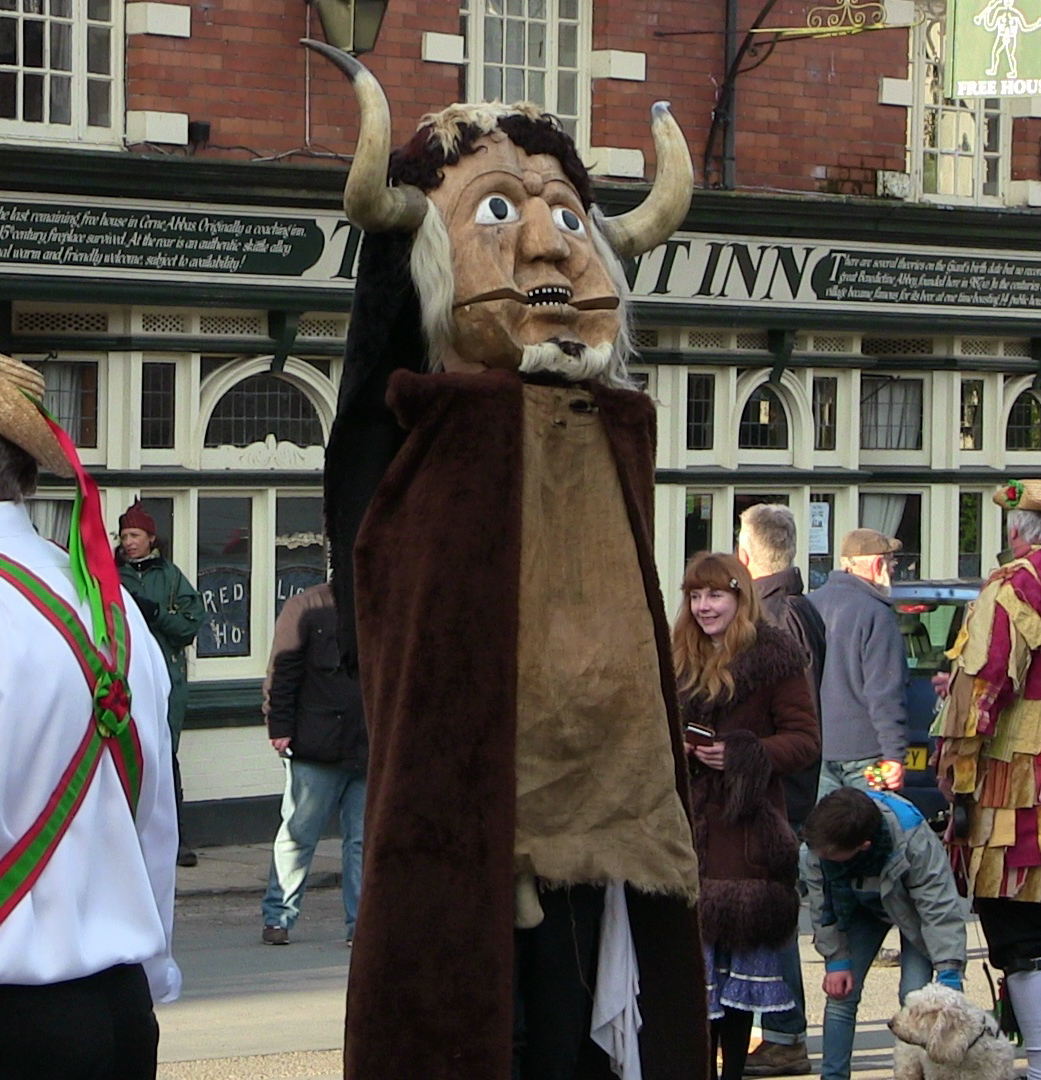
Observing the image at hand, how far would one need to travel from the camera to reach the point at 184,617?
457 inches

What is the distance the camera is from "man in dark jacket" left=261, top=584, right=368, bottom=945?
391 inches

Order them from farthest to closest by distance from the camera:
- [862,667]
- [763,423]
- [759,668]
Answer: [763,423]
[862,667]
[759,668]

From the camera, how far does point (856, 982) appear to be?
7.05 m

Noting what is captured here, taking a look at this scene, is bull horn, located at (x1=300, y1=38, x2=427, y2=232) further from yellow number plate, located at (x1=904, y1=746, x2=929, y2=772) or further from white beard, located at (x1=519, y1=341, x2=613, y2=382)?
yellow number plate, located at (x1=904, y1=746, x2=929, y2=772)

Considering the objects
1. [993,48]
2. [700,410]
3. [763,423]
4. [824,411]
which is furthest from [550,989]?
[824,411]

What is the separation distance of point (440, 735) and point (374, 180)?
3.65 feet

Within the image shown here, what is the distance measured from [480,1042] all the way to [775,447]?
11.7 metres

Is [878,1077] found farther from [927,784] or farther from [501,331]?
[927,784]

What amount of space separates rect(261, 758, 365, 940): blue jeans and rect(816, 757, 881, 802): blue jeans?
205 cm

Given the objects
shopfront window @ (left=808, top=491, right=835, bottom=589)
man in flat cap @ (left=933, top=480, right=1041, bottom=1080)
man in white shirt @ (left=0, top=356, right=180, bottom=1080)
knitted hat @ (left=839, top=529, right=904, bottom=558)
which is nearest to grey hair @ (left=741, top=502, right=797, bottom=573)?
knitted hat @ (left=839, top=529, right=904, bottom=558)

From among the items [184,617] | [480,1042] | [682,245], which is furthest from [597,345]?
[682,245]

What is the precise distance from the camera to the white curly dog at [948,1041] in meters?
6.30

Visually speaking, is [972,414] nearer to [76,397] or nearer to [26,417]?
[76,397]

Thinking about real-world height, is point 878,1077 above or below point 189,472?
below
